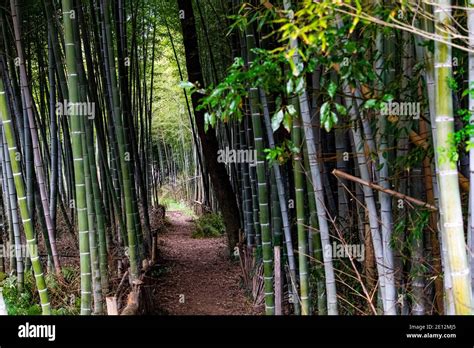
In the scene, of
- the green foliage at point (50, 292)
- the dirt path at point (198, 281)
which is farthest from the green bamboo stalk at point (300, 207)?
the green foliage at point (50, 292)

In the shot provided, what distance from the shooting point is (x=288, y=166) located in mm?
3799

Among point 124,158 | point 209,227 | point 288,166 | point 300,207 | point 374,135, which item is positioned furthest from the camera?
point 209,227

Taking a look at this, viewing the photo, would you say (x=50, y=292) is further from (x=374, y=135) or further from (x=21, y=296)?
(x=374, y=135)

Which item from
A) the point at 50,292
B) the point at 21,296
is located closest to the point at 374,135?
the point at 50,292

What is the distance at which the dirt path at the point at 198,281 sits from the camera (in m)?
4.47

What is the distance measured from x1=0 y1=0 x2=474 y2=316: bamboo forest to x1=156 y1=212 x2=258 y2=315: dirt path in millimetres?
31

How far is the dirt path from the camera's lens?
4.47 metres

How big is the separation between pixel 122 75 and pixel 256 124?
2067 millimetres

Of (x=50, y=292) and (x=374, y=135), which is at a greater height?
(x=374, y=135)

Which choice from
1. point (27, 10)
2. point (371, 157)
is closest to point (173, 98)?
point (27, 10)

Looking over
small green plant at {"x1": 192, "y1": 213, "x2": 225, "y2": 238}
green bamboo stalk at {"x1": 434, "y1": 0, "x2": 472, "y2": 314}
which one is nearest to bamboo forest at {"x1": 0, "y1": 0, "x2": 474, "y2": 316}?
green bamboo stalk at {"x1": 434, "y1": 0, "x2": 472, "y2": 314}

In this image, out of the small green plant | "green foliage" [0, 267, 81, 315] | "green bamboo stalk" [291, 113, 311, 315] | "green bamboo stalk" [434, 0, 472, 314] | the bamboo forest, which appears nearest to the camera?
"green bamboo stalk" [434, 0, 472, 314]

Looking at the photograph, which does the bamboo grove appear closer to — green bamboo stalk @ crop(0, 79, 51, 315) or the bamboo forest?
the bamboo forest

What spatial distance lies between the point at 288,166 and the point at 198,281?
2.23 metres
